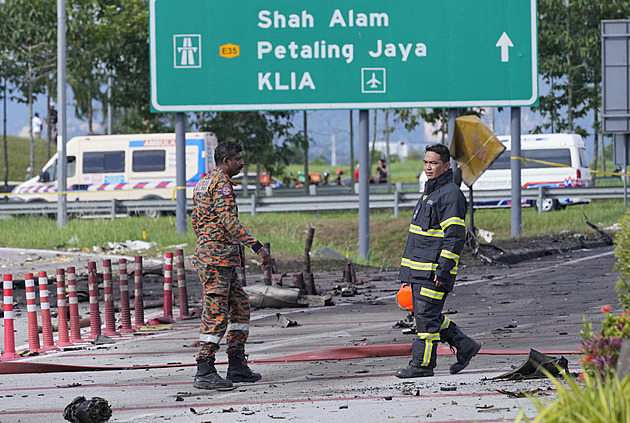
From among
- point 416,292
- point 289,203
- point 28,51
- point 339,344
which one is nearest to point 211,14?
point 289,203

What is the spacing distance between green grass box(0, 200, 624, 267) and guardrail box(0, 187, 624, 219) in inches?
15.4

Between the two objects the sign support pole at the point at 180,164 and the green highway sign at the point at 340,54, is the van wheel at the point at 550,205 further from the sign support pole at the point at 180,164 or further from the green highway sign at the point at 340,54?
the sign support pole at the point at 180,164

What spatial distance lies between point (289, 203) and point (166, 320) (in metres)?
15.3

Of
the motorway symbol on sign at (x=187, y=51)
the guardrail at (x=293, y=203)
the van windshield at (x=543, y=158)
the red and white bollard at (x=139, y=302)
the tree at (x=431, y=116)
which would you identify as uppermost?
the motorway symbol on sign at (x=187, y=51)

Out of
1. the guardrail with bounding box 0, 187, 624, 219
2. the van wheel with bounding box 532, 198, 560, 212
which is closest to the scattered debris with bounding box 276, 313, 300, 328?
the guardrail with bounding box 0, 187, 624, 219

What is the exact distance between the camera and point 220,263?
7.91 m

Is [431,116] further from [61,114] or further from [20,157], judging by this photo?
[20,157]

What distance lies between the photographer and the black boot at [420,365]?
7836 mm

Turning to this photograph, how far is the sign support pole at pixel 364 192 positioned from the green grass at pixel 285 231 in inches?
15.3

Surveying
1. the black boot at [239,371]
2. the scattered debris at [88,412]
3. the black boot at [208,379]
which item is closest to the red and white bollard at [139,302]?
the black boot at [239,371]

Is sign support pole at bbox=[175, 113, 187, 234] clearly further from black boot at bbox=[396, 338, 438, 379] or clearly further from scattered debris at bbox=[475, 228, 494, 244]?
black boot at bbox=[396, 338, 438, 379]

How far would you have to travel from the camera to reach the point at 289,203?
27.6m

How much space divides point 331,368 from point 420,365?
1.05 m

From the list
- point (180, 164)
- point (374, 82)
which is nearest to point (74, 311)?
point (374, 82)
